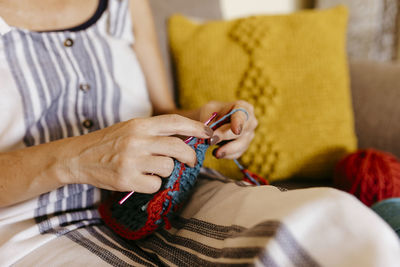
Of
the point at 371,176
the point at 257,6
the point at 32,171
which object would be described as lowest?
the point at 371,176

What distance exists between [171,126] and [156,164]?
2.2 inches

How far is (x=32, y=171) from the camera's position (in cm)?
48

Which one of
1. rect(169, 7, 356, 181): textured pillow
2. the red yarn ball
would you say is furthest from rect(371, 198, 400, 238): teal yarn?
rect(169, 7, 356, 181): textured pillow

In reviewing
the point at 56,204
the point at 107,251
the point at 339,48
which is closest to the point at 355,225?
the point at 107,251

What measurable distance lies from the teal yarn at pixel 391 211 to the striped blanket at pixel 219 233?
0.87ft

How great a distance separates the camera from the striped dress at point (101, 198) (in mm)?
329

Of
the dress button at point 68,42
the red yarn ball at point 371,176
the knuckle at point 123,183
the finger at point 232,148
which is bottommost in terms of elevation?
the red yarn ball at point 371,176

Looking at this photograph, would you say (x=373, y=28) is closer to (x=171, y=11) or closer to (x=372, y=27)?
(x=372, y=27)

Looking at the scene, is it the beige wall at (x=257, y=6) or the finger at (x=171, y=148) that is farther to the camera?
the beige wall at (x=257, y=6)

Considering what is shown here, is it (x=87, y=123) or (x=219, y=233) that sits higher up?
(x=87, y=123)

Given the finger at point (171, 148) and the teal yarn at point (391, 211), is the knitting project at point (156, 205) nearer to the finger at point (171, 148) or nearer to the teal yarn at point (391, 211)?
the finger at point (171, 148)

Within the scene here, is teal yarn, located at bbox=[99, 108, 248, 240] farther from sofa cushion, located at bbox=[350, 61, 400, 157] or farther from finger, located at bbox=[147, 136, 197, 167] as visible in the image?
sofa cushion, located at bbox=[350, 61, 400, 157]

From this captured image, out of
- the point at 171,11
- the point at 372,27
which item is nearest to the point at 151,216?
the point at 171,11

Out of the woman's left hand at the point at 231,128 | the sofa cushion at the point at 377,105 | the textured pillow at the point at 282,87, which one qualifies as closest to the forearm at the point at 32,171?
the woman's left hand at the point at 231,128
